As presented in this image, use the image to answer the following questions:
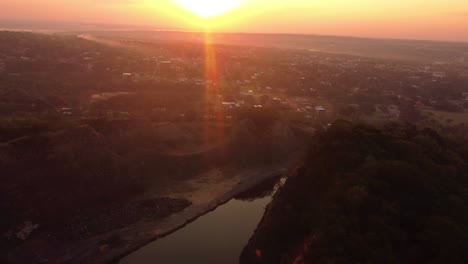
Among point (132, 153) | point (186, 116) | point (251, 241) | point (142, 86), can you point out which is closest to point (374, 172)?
point (251, 241)

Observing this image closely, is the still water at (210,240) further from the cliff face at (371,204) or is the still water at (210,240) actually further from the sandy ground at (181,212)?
the cliff face at (371,204)

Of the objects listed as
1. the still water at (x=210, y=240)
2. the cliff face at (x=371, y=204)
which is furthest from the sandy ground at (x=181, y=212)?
the cliff face at (x=371, y=204)

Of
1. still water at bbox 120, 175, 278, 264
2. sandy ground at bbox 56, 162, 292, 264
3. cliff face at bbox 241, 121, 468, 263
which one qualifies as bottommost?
still water at bbox 120, 175, 278, 264

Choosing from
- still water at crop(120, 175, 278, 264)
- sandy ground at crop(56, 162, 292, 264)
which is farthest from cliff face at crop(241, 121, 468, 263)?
sandy ground at crop(56, 162, 292, 264)

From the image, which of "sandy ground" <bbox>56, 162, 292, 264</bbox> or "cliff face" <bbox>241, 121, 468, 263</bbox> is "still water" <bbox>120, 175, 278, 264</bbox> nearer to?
"sandy ground" <bbox>56, 162, 292, 264</bbox>

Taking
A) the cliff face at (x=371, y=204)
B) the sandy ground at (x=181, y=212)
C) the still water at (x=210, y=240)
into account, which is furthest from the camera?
the still water at (x=210, y=240)

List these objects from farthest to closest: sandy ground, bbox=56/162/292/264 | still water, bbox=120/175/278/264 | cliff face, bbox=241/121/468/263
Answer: still water, bbox=120/175/278/264 < sandy ground, bbox=56/162/292/264 < cliff face, bbox=241/121/468/263

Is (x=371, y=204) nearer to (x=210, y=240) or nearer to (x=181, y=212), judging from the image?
(x=210, y=240)

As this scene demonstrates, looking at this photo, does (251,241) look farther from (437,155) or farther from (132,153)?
(132,153)
